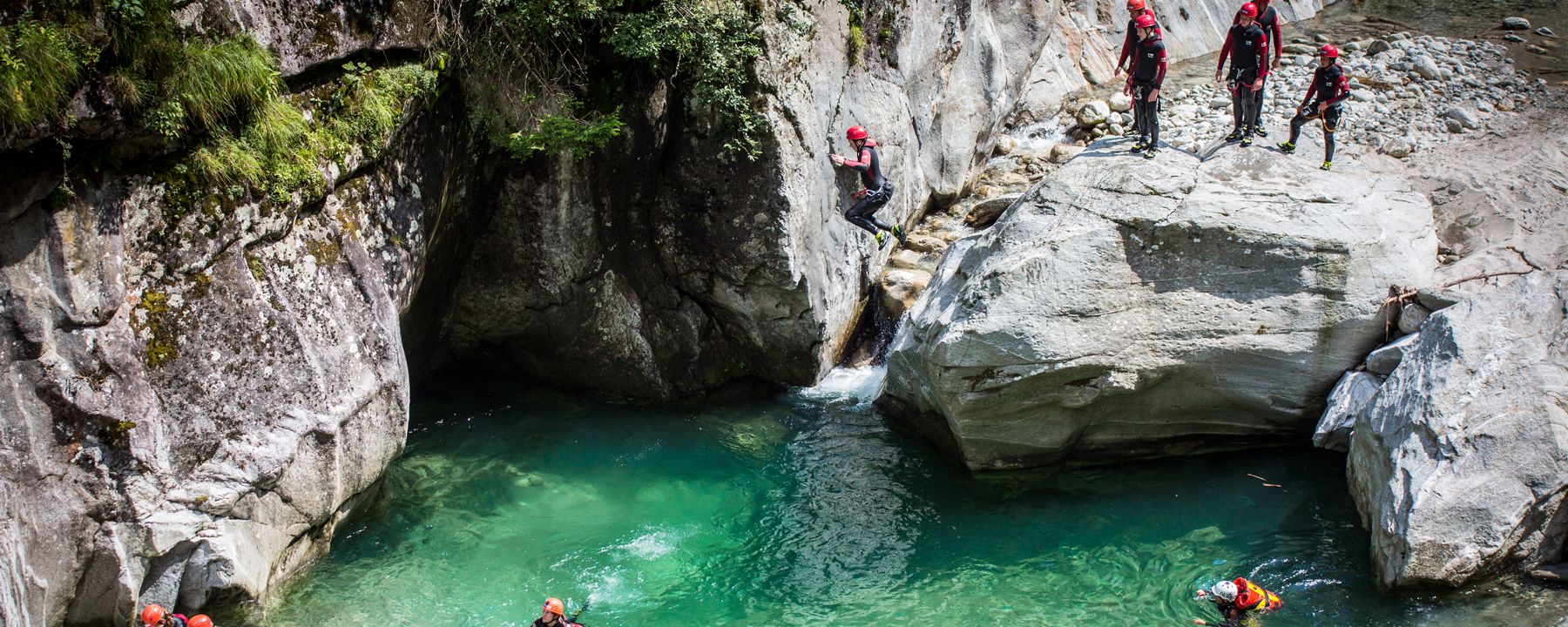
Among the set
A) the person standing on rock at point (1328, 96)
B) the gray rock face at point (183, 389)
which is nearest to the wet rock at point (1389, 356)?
the person standing on rock at point (1328, 96)

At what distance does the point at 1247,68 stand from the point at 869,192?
5413 mm

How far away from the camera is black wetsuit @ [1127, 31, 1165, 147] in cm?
1340

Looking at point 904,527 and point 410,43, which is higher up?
point 410,43

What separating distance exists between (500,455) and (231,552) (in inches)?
166

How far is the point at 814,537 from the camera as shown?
38.9ft

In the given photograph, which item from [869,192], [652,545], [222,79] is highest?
[222,79]

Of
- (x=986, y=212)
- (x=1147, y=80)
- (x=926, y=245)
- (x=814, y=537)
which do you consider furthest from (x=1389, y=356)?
(x=926, y=245)

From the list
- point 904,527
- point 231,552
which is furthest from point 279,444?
point 904,527

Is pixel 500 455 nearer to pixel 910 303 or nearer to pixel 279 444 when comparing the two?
pixel 279 444

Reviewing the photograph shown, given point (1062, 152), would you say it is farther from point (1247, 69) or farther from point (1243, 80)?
point (1247, 69)

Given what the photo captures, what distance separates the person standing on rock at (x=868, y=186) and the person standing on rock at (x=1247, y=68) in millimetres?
4842

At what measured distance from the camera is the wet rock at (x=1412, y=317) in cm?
1131

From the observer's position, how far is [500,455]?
13.6 m

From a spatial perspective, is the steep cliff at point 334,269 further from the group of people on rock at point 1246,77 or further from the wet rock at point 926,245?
the group of people on rock at point 1246,77
